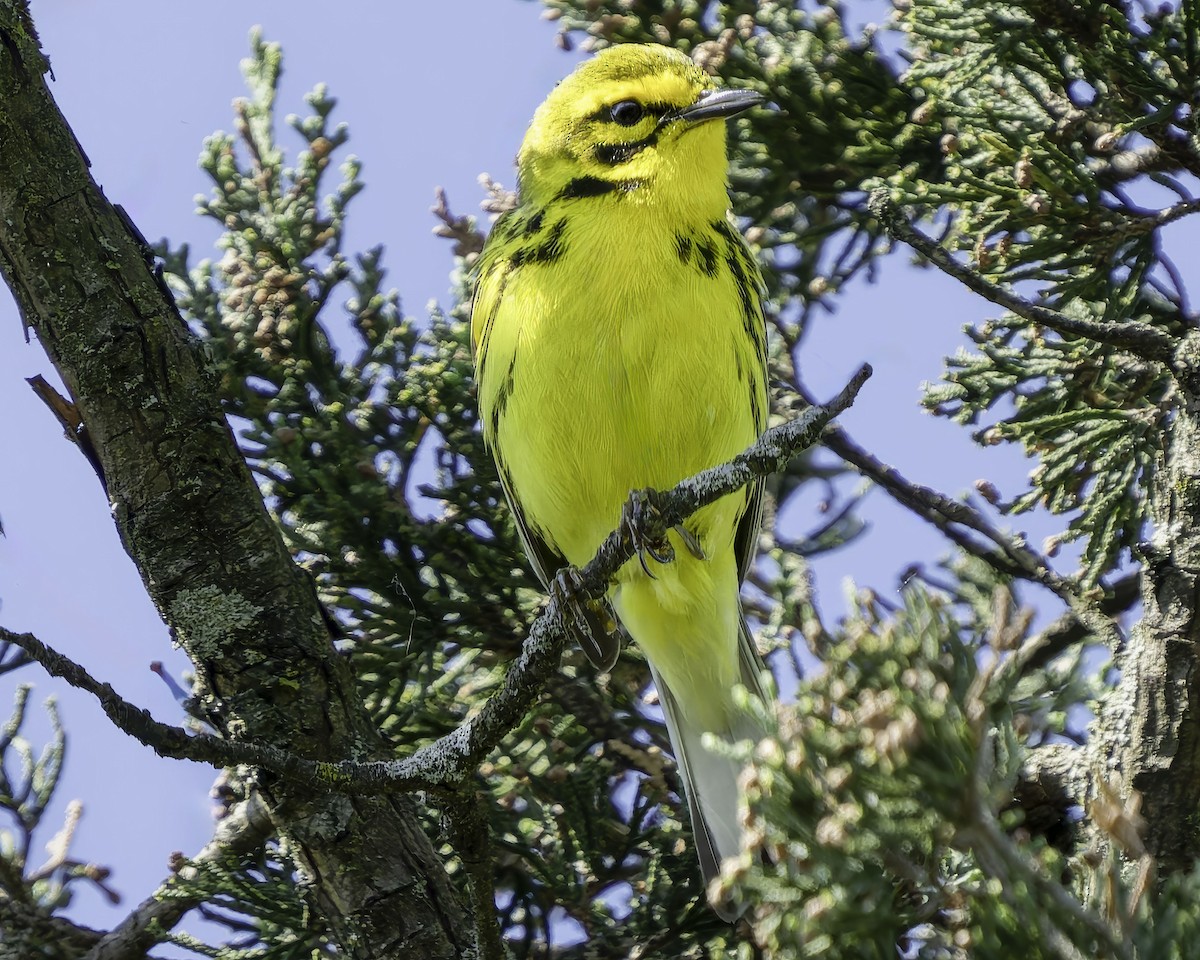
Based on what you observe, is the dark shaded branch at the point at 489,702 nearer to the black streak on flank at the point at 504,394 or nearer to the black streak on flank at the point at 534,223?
the black streak on flank at the point at 504,394

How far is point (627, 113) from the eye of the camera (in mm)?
3566

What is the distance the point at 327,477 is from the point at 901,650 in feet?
7.50

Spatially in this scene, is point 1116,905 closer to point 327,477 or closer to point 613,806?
point 613,806

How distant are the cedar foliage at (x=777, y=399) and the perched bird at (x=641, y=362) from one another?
229mm

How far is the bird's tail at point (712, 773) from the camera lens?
321cm

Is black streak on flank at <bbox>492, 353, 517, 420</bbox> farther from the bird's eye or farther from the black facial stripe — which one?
the bird's eye

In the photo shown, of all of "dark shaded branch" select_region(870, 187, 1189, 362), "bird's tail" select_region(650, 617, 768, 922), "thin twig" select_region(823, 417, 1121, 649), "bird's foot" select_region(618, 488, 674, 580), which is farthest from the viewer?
"bird's tail" select_region(650, 617, 768, 922)

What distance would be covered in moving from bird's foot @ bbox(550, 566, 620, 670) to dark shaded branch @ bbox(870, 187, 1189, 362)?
2.99 ft

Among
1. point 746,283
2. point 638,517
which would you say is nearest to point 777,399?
point 746,283

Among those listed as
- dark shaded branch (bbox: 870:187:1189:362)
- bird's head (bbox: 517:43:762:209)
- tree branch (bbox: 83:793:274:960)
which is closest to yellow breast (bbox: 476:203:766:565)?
bird's head (bbox: 517:43:762:209)

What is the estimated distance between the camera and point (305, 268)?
12.9 feet

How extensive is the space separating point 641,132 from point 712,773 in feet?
5.27

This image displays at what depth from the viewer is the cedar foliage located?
3.23 meters

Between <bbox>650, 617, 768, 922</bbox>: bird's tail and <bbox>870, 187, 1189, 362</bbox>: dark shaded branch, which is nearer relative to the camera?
<bbox>870, 187, 1189, 362</bbox>: dark shaded branch
